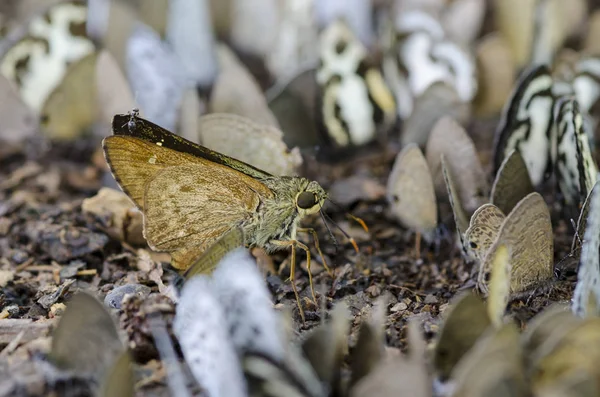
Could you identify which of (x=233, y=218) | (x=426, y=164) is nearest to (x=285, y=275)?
(x=233, y=218)

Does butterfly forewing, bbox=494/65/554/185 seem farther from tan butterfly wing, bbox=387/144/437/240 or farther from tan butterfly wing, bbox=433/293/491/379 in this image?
tan butterfly wing, bbox=433/293/491/379

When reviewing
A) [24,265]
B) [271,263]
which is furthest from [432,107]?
[24,265]

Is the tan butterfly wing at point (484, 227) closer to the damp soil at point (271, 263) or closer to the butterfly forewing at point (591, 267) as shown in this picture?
the damp soil at point (271, 263)

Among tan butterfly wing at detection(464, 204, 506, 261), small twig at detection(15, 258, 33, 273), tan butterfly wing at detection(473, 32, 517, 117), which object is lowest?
tan butterfly wing at detection(464, 204, 506, 261)

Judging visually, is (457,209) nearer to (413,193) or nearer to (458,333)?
(413,193)

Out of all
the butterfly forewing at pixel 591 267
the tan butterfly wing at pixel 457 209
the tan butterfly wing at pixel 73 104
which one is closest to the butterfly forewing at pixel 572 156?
the tan butterfly wing at pixel 457 209

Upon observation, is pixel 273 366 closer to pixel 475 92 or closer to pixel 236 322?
pixel 236 322

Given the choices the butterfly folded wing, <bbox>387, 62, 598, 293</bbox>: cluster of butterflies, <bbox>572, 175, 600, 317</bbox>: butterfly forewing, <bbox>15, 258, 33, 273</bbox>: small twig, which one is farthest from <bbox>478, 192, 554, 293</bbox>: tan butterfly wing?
<bbox>15, 258, 33, 273</bbox>: small twig
